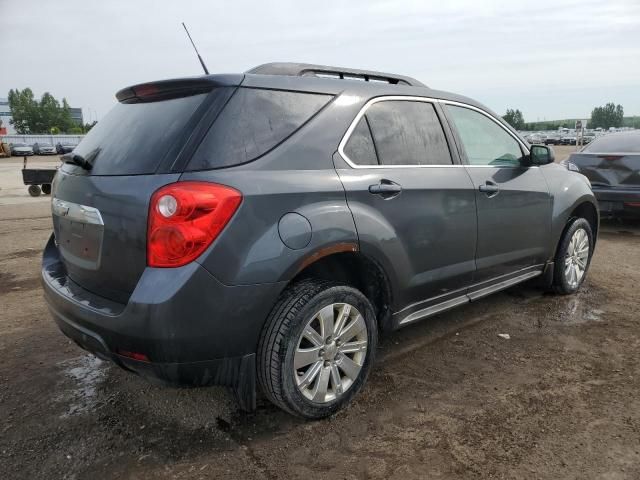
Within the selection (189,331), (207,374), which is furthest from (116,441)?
(189,331)

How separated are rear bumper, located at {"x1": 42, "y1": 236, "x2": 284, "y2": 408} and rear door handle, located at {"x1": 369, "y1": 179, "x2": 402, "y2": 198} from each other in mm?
784

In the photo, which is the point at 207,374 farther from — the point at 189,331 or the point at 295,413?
the point at 295,413

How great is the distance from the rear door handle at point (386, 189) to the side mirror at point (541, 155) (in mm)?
1659

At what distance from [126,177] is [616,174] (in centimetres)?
707

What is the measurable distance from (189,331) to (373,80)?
79.4 inches

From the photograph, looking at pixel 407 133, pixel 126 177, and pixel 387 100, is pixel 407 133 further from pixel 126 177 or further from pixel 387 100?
pixel 126 177

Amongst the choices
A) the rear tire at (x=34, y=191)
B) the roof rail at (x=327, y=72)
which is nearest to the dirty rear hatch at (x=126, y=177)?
the roof rail at (x=327, y=72)

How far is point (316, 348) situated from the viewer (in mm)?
2568

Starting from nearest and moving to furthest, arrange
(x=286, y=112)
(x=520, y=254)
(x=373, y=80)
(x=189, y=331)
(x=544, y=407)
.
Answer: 1. (x=189, y=331)
2. (x=286, y=112)
3. (x=544, y=407)
4. (x=373, y=80)
5. (x=520, y=254)

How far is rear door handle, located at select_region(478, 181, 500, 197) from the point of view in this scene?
137 inches

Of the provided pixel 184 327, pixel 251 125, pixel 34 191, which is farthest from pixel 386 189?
pixel 34 191

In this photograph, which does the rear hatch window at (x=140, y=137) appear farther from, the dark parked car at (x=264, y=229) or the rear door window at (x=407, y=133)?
the rear door window at (x=407, y=133)

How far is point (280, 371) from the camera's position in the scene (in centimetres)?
242

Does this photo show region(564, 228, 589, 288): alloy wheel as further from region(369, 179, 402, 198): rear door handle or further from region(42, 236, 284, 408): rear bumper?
region(42, 236, 284, 408): rear bumper
